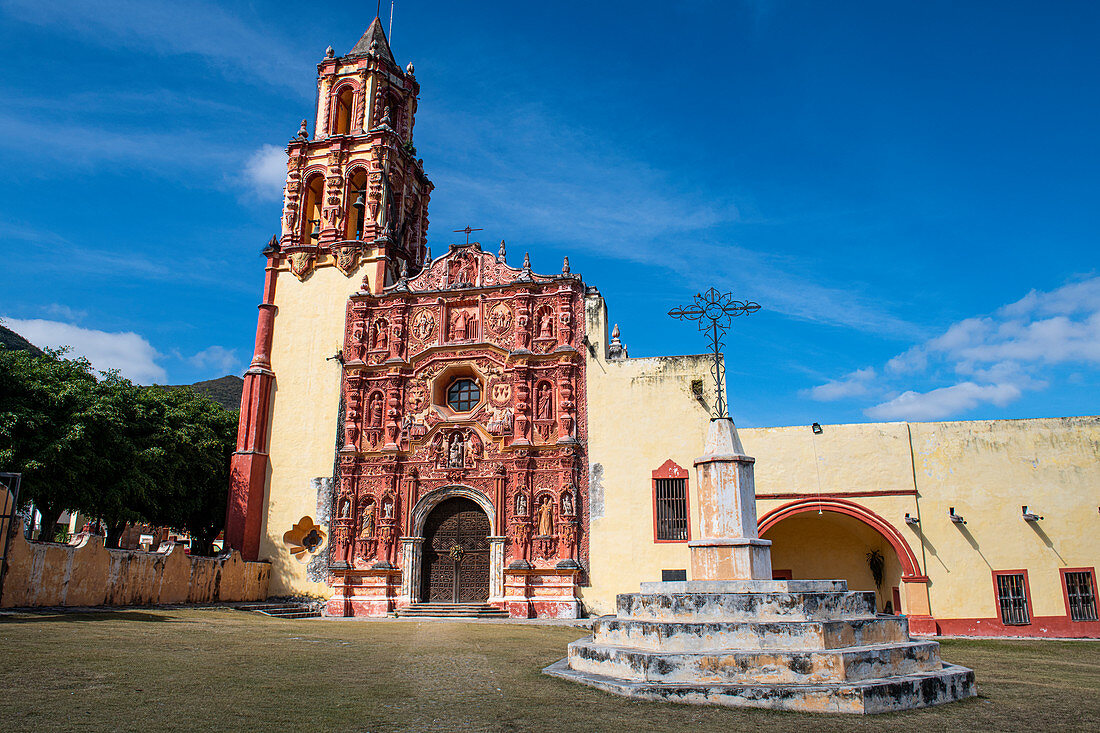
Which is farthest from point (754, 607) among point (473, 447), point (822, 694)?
point (473, 447)

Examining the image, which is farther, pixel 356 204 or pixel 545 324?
pixel 356 204

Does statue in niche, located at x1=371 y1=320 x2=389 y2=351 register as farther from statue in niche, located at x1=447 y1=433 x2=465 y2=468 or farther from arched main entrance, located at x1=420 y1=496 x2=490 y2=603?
arched main entrance, located at x1=420 y1=496 x2=490 y2=603

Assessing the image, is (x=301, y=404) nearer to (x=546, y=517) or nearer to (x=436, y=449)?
(x=436, y=449)

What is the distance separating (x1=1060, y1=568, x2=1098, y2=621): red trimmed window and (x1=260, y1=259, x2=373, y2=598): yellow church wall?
1873cm

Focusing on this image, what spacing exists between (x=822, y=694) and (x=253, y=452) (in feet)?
65.3

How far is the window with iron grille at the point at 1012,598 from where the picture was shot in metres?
17.2

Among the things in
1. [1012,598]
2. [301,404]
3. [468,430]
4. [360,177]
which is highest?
[360,177]

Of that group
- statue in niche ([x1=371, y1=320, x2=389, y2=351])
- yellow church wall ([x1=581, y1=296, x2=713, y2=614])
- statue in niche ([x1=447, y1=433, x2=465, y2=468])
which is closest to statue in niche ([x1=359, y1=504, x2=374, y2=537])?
statue in niche ([x1=447, y1=433, x2=465, y2=468])

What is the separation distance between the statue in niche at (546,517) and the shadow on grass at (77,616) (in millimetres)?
9325

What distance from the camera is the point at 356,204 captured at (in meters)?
26.0

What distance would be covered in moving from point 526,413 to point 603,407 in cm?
220

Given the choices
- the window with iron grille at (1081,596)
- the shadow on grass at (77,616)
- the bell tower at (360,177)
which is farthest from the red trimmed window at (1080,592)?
the bell tower at (360,177)

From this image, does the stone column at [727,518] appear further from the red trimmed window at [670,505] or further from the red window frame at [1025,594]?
the red window frame at [1025,594]

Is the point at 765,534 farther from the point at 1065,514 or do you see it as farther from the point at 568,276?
the point at 568,276
